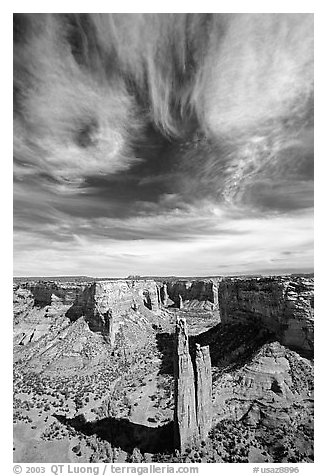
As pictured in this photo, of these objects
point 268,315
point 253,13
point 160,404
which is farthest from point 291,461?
point 253,13

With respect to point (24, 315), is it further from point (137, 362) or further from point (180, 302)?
point (180, 302)

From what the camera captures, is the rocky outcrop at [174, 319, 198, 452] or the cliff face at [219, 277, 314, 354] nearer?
the rocky outcrop at [174, 319, 198, 452]

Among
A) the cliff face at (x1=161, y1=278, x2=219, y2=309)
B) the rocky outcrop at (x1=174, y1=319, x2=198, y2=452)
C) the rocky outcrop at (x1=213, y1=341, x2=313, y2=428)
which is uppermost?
the rocky outcrop at (x1=174, y1=319, x2=198, y2=452)

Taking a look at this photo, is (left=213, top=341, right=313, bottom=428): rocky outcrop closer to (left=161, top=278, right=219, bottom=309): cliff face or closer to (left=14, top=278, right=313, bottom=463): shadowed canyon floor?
(left=14, top=278, right=313, bottom=463): shadowed canyon floor

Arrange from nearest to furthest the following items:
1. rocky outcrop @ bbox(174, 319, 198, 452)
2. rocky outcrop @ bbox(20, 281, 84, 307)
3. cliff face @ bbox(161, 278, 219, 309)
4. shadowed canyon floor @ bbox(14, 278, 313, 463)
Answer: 1. rocky outcrop @ bbox(174, 319, 198, 452)
2. shadowed canyon floor @ bbox(14, 278, 313, 463)
3. rocky outcrop @ bbox(20, 281, 84, 307)
4. cliff face @ bbox(161, 278, 219, 309)

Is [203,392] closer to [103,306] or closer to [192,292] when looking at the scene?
[103,306]

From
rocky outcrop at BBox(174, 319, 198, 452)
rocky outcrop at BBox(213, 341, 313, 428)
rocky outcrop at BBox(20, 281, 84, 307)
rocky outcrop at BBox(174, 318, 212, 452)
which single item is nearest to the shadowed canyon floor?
rocky outcrop at BBox(213, 341, 313, 428)

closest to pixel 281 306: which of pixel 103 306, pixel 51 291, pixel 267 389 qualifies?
pixel 267 389

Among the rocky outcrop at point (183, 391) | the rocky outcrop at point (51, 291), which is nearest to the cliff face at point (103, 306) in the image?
the rocky outcrop at point (51, 291)
